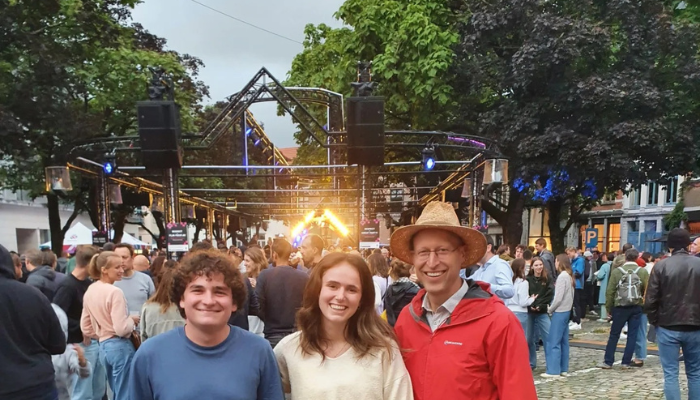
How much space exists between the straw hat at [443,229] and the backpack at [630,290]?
644cm

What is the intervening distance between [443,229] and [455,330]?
17.2 inches

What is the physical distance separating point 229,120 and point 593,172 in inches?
433

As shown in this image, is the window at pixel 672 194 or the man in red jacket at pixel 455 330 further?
the window at pixel 672 194

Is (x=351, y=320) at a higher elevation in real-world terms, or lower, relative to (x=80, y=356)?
higher

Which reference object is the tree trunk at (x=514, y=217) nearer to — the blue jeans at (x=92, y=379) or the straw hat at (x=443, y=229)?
the blue jeans at (x=92, y=379)

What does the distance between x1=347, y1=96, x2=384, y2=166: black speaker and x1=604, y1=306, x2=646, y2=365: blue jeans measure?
17.3 ft

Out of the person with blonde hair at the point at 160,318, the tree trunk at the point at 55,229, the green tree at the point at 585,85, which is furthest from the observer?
the tree trunk at the point at 55,229

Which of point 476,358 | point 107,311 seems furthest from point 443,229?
point 107,311

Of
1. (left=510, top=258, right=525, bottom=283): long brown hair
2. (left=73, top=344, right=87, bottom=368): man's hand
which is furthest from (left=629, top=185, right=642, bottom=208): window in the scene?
(left=73, top=344, right=87, bottom=368): man's hand

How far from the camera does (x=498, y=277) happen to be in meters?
6.86

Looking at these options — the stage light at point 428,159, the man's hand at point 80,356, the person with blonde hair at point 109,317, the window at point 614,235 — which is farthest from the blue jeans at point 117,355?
the window at point 614,235

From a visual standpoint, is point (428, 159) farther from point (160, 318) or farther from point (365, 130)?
point (160, 318)

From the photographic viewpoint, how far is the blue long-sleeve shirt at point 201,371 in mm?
2006

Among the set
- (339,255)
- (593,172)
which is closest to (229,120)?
(593,172)
